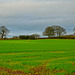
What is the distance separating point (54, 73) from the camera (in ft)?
28.4

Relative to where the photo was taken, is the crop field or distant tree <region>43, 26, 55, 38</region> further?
distant tree <region>43, 26, 55, 38</region>

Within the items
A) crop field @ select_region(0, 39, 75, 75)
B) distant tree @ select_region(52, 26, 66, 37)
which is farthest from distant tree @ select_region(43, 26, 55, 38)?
crop field @ select_region(0, 39, 75, 75)

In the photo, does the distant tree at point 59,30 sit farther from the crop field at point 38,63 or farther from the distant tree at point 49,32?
the crop field at point 38,63

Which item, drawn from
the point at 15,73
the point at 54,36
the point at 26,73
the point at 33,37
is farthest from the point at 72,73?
the point at 54,36

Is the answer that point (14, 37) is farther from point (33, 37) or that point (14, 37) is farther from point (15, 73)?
point (15, 73)

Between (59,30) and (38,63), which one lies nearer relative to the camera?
(38,63)

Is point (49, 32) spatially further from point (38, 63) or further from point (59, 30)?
point (38, 63)

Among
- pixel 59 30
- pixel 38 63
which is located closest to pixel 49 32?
pixel 59 30

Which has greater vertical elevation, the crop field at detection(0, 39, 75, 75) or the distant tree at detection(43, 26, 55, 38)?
the distant tree at detection(43, 26, 55, 38)

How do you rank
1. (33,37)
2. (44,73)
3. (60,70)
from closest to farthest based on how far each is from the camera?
1. (44,73)
2. (60,70)
3. (33,37)

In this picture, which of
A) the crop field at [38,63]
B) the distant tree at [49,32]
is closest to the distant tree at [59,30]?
the distant tree at [49,32]

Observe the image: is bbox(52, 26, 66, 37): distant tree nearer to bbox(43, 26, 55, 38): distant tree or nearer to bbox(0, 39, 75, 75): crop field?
bbox(43, 26, 55, 38): distant tree

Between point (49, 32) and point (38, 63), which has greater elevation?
point (49, 32)

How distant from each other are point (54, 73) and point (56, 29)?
112154 mm
